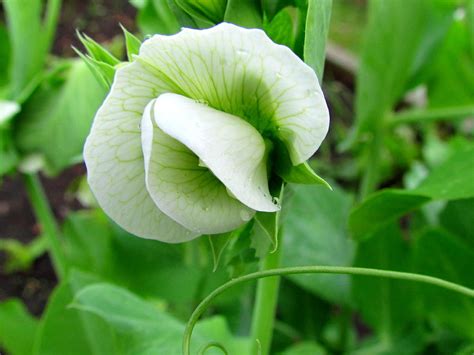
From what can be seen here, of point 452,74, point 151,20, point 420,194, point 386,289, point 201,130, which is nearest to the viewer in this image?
point 201,130

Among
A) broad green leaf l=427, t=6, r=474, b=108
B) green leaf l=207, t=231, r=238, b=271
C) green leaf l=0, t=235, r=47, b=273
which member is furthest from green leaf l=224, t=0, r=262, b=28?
green leaf l=0, t=235, r=47, b=273

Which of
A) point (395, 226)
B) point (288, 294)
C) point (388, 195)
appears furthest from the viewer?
point (288, 294)

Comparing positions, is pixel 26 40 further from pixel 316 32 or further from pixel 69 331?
pixel 316 32

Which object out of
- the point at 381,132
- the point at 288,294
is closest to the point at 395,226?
the point at 381,132

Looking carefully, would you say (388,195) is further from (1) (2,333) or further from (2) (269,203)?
(1) (2,333)

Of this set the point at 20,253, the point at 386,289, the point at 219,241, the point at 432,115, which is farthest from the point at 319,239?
the point at 20,253

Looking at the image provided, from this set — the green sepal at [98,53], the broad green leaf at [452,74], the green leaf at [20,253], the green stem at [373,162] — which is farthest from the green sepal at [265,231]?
the green leaf at [20,253]
